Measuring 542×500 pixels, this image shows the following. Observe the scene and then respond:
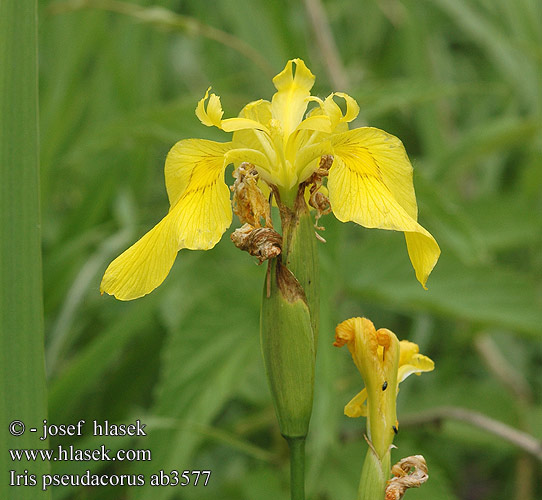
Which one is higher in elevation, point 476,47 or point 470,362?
point 476,47

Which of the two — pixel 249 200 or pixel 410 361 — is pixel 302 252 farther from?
pixel 410 361

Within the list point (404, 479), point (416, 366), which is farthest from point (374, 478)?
point (416, 366)

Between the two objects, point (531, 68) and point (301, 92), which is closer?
point (301, 92)

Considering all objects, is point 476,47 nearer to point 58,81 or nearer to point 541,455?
point 58,81

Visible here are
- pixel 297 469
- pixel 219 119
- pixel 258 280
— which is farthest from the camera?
pixel 258 280

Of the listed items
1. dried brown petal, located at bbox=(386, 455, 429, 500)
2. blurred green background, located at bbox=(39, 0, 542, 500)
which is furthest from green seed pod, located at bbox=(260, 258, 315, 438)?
blurred green background, located at bbox=(39, 0, 542, 500)

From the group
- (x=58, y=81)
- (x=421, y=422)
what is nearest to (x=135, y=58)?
(x=58, y=81)

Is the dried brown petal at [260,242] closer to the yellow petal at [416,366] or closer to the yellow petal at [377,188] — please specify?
the yellow petal at [377,188]

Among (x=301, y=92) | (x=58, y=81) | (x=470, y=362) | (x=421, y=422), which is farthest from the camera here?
(x=470, y=362)
